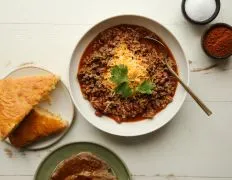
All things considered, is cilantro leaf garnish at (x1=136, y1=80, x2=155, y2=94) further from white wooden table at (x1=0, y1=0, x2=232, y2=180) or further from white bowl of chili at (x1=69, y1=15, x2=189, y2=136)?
white wooden table at (x1=0, y1=0, x2=232, y2=180)

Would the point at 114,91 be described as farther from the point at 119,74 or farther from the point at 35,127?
the point at 35,127

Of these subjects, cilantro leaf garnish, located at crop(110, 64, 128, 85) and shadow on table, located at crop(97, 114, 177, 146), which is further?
shadow on table, located at crop(97, 114, 177, 146)

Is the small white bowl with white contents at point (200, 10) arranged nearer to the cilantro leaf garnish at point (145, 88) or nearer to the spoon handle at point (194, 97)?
the spoon handle at point (194, 97)

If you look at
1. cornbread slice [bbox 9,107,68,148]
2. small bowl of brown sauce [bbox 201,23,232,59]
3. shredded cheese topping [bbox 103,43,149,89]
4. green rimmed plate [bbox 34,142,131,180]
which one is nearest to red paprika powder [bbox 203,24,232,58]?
small bowl of brown sauce [bbox 201,23,232,59]

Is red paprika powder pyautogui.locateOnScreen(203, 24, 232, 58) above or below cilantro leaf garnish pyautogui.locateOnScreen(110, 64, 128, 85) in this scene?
above

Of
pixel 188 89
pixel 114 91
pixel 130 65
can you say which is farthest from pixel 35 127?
pixel 188 89

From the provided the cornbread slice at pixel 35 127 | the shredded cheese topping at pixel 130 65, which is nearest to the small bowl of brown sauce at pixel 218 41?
the shredded cheese topping at pixel 130 65
